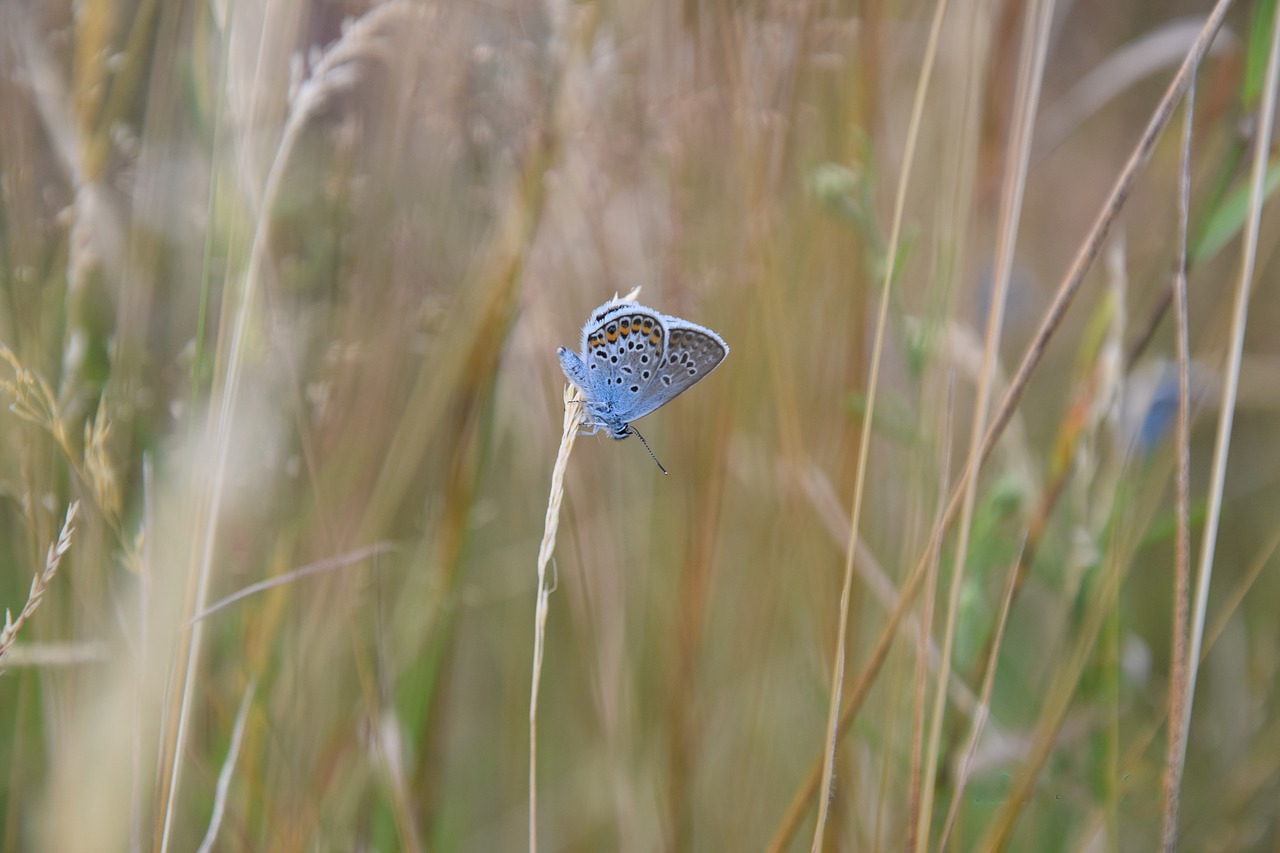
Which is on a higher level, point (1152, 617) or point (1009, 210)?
point (1009, 210)

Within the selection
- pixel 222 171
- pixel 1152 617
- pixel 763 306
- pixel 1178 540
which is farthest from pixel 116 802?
pixel 1152 617

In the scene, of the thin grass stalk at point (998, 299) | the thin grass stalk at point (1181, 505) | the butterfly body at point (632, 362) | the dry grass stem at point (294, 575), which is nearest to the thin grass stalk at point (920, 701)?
the thin grass stalk at point (998, 299)

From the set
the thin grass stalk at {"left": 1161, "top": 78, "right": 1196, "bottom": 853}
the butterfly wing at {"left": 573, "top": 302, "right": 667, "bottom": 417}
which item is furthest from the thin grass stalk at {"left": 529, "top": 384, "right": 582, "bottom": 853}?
the thin grass stalk at {"left": 1161, "top": 78, "right": 1196, "bottom": 853}

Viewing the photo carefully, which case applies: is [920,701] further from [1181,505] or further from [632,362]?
[632,362]

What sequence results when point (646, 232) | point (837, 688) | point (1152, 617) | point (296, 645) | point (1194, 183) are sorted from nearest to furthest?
1. point (837, 688)
2. point (296, 645)
3. point (1194, 183)
4. point (646, 232)
5. point (1152, 617)

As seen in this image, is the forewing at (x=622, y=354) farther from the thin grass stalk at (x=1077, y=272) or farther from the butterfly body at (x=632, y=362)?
the thin grass stalk at (x=1077, y=272)

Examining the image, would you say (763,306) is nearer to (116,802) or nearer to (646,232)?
(646,232)

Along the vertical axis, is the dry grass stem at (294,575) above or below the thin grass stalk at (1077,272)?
below

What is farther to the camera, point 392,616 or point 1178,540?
point 392,616
